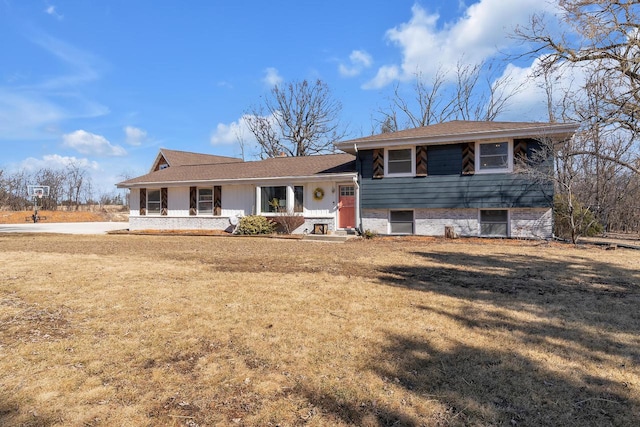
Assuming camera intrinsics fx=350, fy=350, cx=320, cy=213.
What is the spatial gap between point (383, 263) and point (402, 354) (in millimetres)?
4846

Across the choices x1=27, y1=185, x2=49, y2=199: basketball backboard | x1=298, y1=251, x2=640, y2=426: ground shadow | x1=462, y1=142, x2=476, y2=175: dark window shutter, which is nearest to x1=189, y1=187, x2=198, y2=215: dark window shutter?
x1=462, y1=142, x2=476, y2=175: dark window shutter

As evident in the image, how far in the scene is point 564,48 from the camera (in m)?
10.9

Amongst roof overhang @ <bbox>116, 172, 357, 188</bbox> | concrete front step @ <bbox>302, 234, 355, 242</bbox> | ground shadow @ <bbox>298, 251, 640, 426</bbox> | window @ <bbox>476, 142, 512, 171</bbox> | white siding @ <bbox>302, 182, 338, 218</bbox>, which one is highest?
window @ <bbox>476, 142, 512, 171</bbox>

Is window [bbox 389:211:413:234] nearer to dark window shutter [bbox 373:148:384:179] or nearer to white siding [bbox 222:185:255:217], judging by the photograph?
dark window shutter [bbox 373:148:384:179]

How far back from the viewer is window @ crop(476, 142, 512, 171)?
13.2 metres

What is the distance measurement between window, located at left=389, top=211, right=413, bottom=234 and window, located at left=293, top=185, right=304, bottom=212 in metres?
4.35

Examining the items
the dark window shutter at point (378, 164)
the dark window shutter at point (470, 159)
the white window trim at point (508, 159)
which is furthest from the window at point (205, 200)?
the white window trim at point (508, 159)

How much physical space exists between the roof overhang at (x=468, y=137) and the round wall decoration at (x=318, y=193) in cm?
226

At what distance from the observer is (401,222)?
1474cm

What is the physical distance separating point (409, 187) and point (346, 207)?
3.10 meters

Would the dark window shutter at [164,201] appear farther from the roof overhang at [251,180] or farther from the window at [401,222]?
the window at [401,222]

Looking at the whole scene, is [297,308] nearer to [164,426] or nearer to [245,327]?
[245,327]

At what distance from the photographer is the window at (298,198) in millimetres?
16703

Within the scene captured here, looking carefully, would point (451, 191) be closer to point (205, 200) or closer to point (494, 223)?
point (494, 223)
